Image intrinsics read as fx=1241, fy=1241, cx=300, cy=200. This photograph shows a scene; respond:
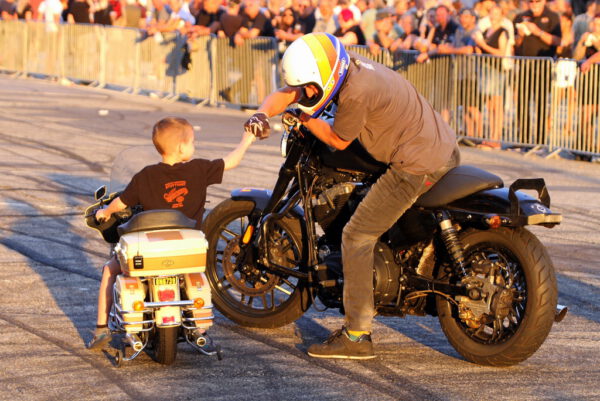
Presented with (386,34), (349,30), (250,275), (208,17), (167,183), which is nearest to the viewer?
(167,183)

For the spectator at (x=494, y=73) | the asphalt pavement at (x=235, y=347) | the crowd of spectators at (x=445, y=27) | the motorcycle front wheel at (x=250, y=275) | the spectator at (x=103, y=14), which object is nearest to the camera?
the asphalt pavement at (x=235, y=347)

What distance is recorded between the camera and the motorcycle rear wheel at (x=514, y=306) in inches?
241

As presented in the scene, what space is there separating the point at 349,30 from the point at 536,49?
3802 millimetres

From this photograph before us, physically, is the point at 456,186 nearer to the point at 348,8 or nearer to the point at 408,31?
the point at 408,31

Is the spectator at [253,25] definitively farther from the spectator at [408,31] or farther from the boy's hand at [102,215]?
the boy's hand at [102,215]

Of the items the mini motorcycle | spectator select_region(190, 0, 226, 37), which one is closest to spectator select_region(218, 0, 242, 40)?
spectator select_region(190, 0, 226, 37)

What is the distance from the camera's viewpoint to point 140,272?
6.11 meters

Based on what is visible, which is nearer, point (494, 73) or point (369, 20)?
point (494, 73)

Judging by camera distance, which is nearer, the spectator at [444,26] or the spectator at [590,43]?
the spectator at [590,43]

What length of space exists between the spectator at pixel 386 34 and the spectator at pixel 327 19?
1.25m

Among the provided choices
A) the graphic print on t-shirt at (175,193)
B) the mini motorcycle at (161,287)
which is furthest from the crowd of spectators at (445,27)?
the mini motorcycle at (161,287)

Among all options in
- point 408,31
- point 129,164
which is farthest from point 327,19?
point 129,164

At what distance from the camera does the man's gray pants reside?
21.0 feet

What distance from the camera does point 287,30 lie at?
20.8m
